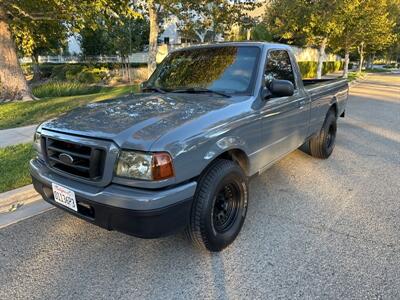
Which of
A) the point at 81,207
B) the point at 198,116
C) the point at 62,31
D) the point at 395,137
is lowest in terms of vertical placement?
the point at 395,137

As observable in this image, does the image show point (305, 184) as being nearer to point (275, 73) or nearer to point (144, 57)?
point (275, 73)

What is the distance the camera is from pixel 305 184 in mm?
4699

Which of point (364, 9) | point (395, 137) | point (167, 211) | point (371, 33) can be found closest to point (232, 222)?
point (167, 211)

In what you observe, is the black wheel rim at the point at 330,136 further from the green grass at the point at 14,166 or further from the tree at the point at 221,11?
the tree at the point at 221,11

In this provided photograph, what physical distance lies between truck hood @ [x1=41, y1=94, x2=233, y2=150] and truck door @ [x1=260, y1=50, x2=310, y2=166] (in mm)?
669

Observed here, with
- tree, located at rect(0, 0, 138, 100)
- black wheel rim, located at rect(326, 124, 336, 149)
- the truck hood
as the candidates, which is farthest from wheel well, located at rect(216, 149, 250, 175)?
tree, located at rect(0, 0, 138, 100)

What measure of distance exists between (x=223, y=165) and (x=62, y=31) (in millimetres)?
15404

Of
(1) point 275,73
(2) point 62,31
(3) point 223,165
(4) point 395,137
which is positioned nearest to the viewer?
(3) point 223,165

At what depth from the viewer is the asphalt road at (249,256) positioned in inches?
101

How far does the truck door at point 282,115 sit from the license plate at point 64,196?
1955mm

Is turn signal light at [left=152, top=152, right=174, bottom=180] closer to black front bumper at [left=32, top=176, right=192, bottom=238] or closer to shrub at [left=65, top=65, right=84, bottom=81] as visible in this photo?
black front bumper at [left=32, top=176, right=192, bottom=238]

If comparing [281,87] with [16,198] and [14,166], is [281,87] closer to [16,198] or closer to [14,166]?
[16,198]

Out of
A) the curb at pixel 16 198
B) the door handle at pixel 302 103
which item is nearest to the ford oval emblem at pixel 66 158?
the curb at pixel 16 198

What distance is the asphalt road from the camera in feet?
8.45
